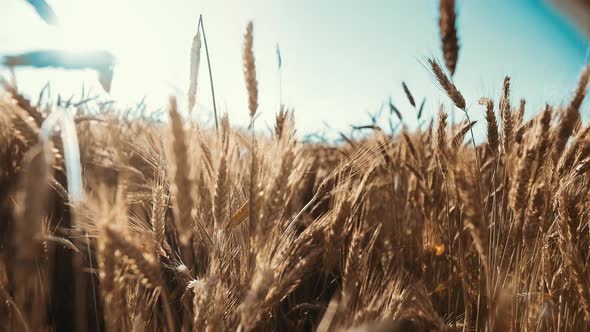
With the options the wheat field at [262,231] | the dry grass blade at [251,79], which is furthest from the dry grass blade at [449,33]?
the dry grass blade at [251,79]

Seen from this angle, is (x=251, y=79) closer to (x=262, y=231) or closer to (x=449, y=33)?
(x=262, y=231)

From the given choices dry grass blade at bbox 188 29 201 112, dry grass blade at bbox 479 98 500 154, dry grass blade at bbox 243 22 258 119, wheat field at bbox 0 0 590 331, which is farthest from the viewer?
dry grass blade at bbox 479 98 500 154

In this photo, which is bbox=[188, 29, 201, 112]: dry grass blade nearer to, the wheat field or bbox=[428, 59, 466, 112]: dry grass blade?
the wheat field

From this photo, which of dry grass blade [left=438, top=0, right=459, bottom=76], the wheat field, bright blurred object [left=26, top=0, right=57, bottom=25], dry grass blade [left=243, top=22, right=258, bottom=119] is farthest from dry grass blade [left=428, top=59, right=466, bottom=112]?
bright blurred object [left=26, top=0, right=57, bottom=25]

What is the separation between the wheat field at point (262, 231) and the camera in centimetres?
62

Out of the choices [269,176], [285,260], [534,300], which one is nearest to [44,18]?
[269,176]

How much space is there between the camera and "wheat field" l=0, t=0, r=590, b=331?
2.04ft

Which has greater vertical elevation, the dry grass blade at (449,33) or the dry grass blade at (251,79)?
the dry grass blade at (449,33)

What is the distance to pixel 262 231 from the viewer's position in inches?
27.6

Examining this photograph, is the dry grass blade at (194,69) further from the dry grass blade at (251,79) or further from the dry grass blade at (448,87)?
the dry grass blade at (448,87)

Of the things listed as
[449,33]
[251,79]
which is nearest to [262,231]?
[251,79]

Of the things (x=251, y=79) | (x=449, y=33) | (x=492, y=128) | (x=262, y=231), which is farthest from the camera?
(x=492, y=128)

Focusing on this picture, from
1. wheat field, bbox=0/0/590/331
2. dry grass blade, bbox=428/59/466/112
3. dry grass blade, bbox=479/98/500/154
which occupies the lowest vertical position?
wheat field, bbox=0/0/590/331

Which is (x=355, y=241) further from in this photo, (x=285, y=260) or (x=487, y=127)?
(x=487, y=127)
